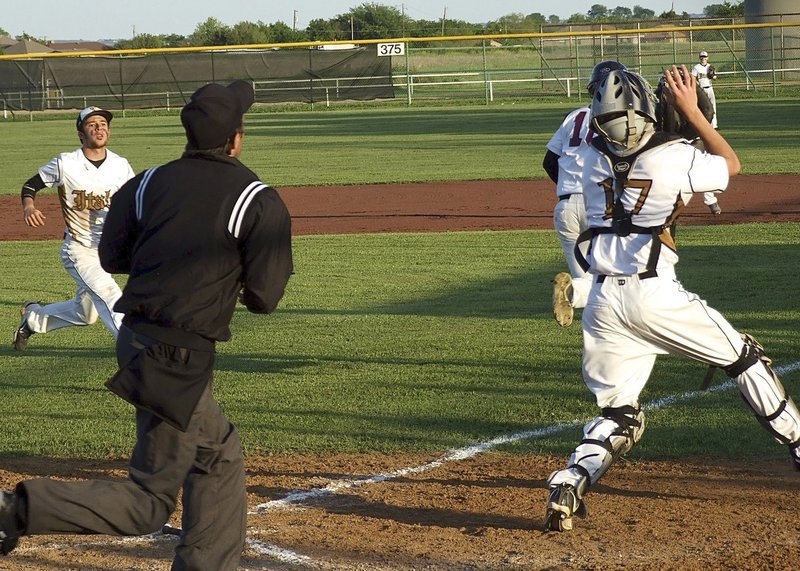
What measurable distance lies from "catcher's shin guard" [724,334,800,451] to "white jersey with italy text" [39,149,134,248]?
5647mm

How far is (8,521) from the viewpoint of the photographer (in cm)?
399

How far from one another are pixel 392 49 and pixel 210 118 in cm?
4627

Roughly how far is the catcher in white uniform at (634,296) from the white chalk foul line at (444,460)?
4.40 feet

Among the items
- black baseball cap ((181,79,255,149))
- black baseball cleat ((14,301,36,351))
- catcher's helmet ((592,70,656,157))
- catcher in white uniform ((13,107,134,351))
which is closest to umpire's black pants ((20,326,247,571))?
black baseball cap ((181,79,255,149))

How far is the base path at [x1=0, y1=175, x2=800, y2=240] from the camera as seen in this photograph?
57.9ft

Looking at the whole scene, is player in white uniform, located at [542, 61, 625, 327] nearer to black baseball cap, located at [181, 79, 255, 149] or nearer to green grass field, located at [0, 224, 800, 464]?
green grass field, located at [0, 224, 800, 464]

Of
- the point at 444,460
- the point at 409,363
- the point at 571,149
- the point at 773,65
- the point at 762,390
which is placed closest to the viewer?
the point at 762,390

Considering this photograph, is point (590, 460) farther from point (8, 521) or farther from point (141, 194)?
point (8, 521)

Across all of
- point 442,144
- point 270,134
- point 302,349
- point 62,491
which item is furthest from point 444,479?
point 270,134

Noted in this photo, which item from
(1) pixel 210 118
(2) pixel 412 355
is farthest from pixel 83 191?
(1) pixel 210 118

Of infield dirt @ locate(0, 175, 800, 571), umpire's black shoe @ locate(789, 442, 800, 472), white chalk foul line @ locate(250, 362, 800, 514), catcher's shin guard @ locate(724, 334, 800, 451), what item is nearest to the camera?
infield dirt @ locate(0, 175, 800, 571)

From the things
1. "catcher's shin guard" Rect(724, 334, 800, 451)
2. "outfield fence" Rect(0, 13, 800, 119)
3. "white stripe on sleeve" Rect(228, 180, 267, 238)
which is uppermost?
"outfield fence" Rect(0, 13, 800, 119)

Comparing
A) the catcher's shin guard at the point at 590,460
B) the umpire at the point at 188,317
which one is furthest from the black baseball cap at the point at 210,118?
the catcher's shin guard at the point at 590,460

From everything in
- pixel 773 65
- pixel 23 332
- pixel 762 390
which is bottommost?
pixel 23 332
